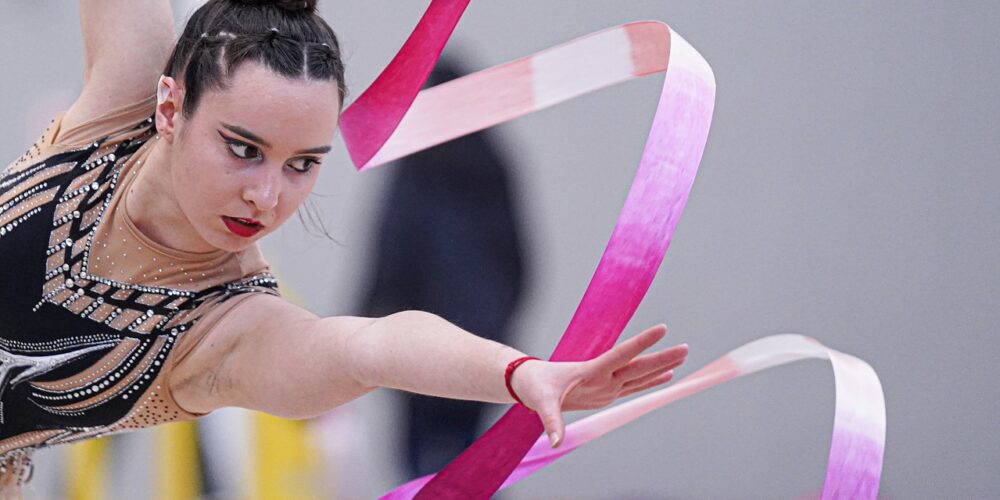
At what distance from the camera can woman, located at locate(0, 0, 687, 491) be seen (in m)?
0.91

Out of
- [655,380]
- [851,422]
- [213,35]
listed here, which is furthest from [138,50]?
[851,422]

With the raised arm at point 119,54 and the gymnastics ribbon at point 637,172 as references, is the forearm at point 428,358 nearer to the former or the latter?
the gymnastics ribbon at point 637,172

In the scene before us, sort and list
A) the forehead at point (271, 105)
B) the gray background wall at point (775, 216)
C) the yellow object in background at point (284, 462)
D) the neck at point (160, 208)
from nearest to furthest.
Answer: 1. the forehead at point (271, 105)
2. the neck at point (160, 208)
3. the gray background wall at point (775, 216)
4. the yellow object in background at point (284, 462)

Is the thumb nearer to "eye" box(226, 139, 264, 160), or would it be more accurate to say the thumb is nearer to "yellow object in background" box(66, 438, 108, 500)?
"eye" box(226, 139, 264, 160)

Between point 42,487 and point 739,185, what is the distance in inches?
60.5

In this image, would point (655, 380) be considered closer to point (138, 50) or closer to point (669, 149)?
point (669, 149)

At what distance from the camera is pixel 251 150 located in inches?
36.4

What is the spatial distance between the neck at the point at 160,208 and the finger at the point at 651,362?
51cm

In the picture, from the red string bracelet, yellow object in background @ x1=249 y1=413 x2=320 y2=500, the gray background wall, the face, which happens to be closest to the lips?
the face

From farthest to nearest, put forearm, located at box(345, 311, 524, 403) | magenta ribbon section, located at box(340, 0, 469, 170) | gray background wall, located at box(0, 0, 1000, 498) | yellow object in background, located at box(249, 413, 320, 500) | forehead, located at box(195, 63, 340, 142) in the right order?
yellow object in background, located at box(249, 413, 320, 500), gray background wall, located at box(0, 0, 1000, 498), magenta ribbon section, located at box(340, 0, 469, 170), forehead, located at box(195, 63, 340, 142), forearm, located at box(345, 311, 524, 403)

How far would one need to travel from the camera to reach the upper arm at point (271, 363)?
3.01 ft

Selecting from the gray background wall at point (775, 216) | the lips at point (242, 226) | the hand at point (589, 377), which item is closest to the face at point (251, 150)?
the lips at point (242, 226)

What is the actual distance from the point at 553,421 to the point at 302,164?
15.5 inches

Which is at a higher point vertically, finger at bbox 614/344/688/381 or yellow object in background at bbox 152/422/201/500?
finger at bbox 614/344/688/381
